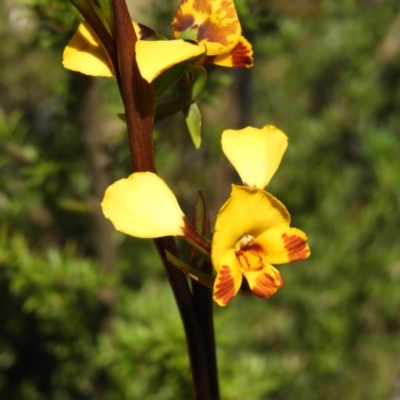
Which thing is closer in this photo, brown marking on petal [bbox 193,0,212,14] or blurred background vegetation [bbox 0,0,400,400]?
brown marking on petal [bbox 193,0,212,14]

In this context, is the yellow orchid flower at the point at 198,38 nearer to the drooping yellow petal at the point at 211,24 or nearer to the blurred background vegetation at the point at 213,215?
the drooping yellow petal at the point at 211,24

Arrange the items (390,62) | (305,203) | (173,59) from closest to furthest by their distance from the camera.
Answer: (173,59) → (305,203) → (390,62)

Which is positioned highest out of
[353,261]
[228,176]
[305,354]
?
[228,176]

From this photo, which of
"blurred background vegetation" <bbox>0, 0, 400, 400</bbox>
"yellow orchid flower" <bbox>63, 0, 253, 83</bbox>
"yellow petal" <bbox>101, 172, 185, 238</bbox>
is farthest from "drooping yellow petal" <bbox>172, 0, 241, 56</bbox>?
"blurred background vegetation" <bbox>0, 0, 400, 400</bbox>

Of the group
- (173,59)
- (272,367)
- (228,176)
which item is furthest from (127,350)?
(173,59)

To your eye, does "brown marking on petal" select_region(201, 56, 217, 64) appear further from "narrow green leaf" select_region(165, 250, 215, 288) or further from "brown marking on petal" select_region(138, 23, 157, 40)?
"narrow green leaf" select_region(165, 250, 215, 288)

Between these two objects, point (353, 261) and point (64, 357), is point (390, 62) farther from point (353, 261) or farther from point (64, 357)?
point (64, 357)
